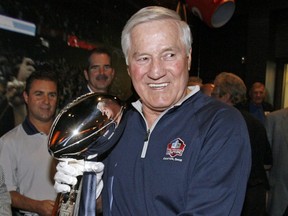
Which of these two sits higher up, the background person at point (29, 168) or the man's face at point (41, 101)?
the man's face at point (41, 101)

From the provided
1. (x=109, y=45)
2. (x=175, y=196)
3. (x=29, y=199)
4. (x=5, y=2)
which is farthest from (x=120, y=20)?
(x=175, y=196)

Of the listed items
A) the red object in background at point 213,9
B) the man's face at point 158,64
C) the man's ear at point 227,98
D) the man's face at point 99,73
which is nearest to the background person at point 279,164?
the man's ear at point 227,98

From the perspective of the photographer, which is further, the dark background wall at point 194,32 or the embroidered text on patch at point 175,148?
the dark background wall at point 194,32

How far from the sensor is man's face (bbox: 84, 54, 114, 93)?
2.65m

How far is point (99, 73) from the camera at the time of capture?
2678 millimetres

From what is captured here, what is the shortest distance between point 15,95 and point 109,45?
1.42 meters

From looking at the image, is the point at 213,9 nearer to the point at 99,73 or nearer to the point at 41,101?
the point at 99,73

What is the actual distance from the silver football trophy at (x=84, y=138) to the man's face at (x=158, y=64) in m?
0.14

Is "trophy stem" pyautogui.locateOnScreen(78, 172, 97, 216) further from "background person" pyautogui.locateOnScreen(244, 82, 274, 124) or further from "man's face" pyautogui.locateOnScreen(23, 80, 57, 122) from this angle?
"background person" pyautogui.locateOnScreen(244, 82, 274, 124)

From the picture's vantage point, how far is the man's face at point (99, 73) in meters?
2.65

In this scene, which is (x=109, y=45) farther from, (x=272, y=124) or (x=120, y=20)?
(x=272, y=124)

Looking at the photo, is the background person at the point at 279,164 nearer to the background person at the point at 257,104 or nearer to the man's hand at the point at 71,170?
the background person at the point at 257,104

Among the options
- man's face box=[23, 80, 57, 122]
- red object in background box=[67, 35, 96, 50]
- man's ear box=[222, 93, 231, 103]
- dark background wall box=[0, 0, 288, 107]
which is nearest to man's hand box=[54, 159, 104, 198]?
man's face box=[23, 80, 57, 122]

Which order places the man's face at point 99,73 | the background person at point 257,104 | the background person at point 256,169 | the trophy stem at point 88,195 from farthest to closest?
1. the background person at point 257,104
2. the man's face at point 99,73
3. the background person at point 256,169
4. the trophy stem at point 88,195
